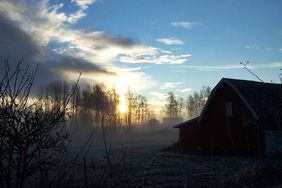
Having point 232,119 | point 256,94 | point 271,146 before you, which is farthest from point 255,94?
point 271,146

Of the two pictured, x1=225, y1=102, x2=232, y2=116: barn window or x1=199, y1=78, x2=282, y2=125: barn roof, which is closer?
x1=199, y1=78, x2=282, y2=125: barn roof

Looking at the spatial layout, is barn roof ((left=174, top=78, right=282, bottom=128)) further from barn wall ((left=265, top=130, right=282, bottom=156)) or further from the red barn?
barn wall ((left=265, top=130, right=282, bottom=156))

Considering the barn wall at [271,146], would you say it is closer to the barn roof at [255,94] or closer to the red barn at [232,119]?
the red barn at [232,119]

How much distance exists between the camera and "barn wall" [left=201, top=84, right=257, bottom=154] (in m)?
31.7

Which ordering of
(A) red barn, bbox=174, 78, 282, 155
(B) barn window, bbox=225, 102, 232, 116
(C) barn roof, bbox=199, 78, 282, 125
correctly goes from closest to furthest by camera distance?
(C) barn roof, bbox=199, 78, 282, 125, (A) red barn, bbox=174, 78, 282, 155, (B) barn window, bbox=225, 102, 232, 116

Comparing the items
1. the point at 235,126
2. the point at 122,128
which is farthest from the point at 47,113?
the point at 122,128

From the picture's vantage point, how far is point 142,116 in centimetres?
14088

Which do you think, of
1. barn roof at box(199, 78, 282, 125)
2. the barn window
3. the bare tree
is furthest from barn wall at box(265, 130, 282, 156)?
the bare tree

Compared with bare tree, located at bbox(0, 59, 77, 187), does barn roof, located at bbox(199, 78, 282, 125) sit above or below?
above

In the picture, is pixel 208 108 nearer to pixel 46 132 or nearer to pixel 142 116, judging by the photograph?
pixel 46 132

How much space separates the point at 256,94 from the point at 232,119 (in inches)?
117

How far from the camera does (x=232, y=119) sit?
109 ft

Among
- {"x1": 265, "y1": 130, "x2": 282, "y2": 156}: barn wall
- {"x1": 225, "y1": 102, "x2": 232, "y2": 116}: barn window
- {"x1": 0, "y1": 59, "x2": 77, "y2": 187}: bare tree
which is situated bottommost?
{"x1": 265, "y1": 130, "x2": 282, "y2": 156}: barn wall

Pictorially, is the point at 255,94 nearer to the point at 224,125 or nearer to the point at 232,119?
the point at 232,119
